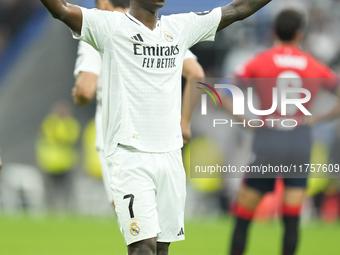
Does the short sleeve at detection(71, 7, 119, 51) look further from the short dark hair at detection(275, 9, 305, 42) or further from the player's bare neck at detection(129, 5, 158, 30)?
the short dark hair at detection(275, 9, 305, 42)

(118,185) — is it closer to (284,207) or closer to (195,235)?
(284,207)

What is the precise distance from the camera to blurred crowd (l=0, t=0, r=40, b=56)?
16.5 m

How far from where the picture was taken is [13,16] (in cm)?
1661

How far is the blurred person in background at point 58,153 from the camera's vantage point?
11883mm

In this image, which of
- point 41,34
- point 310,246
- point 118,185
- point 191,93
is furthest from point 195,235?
point 41,34

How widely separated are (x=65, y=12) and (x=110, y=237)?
540 cm

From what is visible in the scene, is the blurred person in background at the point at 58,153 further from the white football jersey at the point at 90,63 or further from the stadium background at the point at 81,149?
the white football jersey at the point at 90,63

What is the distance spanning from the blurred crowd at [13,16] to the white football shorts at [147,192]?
1378 centimetres

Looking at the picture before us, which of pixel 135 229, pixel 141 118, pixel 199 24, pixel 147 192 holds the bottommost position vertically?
pixel 135 229

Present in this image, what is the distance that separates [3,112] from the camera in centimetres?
1401

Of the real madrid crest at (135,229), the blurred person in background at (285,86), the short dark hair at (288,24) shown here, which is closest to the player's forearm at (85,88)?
the real madrid crest at (135,229)

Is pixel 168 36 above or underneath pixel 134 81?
above

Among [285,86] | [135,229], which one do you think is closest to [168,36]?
[135,229]

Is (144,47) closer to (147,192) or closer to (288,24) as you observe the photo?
(147,192)
